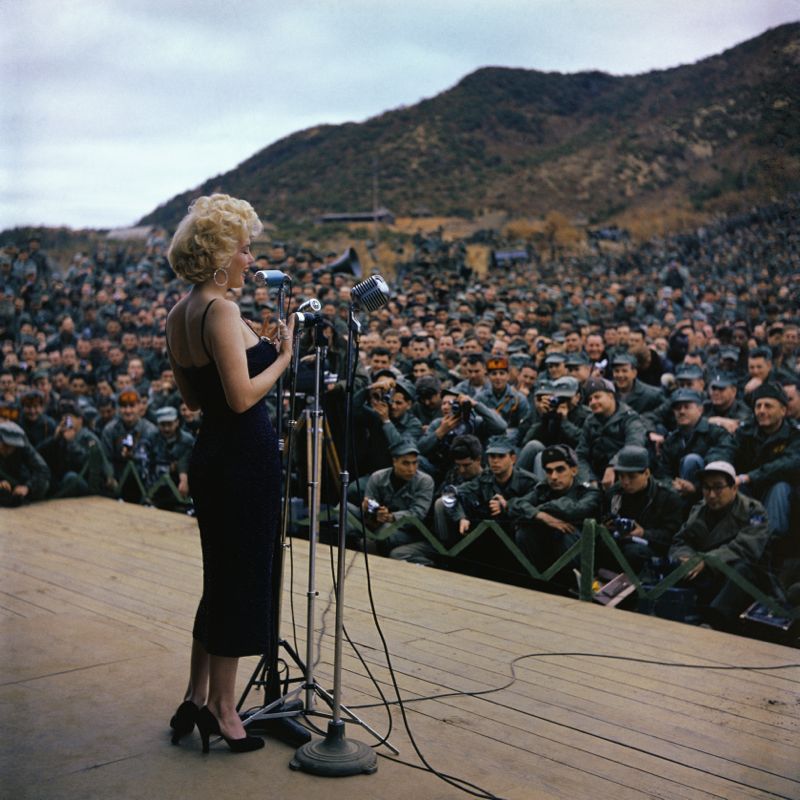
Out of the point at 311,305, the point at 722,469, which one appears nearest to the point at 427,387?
the point at 722,469

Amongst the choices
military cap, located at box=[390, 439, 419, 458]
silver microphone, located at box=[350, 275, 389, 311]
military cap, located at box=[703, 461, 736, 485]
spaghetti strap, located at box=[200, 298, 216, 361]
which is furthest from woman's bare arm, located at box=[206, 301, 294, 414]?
military cap, located at box=[390, 439, 419, 458]

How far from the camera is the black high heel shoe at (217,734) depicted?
9.54ft

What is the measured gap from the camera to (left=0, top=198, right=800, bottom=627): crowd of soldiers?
17.2 feet

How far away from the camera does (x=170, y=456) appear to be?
8.27 metres

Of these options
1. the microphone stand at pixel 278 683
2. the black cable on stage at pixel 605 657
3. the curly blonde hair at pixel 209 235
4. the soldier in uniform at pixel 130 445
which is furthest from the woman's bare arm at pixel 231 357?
the soldier in uniform at pixel 130 445

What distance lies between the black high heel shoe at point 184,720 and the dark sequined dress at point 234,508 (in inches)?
9.1

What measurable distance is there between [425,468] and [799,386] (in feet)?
8.10

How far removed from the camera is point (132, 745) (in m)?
3.03

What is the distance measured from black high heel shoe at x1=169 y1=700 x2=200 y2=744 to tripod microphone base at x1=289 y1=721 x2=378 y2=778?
35cm

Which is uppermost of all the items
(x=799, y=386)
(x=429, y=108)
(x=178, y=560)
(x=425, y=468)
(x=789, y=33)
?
(x=429, y=108)

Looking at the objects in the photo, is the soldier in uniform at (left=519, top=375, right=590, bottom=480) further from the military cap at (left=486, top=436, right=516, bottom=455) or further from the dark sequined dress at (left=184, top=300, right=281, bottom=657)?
the dark sequined dress at (left=184, top=300, right=281, bottom=657)

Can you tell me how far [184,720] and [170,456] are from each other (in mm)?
5457

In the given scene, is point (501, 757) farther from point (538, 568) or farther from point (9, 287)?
point (9, 287)

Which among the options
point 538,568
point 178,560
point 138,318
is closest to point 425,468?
point 538,568
